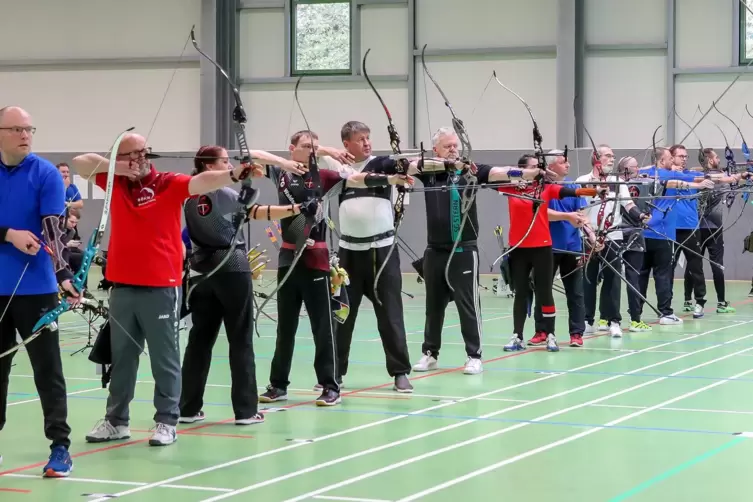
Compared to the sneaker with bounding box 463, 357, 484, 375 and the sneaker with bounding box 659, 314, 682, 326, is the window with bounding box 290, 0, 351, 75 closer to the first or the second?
the sneaker with bounding box 659, 314, 682, 326

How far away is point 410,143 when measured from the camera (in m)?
17.6

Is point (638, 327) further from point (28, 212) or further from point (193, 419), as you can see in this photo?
point (28, 212)

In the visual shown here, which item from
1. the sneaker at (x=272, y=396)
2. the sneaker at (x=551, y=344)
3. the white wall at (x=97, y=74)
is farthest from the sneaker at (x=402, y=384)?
the white wall at (x=97, y=74)

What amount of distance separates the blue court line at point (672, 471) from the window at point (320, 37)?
46.0 feet

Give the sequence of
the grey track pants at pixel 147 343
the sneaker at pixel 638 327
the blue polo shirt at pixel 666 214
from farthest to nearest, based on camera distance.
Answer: the blue polo shirt at pixel 666 214 < the sneaker at pixel 638 327 < the grey track pants at pixel 147 343

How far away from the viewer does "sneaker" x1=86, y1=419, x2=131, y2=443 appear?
505 centimetres

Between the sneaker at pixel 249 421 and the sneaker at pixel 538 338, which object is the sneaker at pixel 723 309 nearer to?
the sneaker at pixel 538 338

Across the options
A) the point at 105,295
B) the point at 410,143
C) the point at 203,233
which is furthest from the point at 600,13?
the point at 203,233

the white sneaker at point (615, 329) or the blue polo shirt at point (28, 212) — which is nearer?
the blue polo shirt at point (28, 212)

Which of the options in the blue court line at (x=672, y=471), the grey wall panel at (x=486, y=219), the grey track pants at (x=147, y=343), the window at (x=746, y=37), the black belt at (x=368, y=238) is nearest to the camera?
the blue court line at (x=672, y=471)

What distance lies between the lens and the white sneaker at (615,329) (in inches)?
360

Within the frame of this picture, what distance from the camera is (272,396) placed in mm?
6133

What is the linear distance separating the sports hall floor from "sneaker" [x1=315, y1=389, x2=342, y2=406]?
7 centimetres

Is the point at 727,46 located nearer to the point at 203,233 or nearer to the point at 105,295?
the point at 105,295
